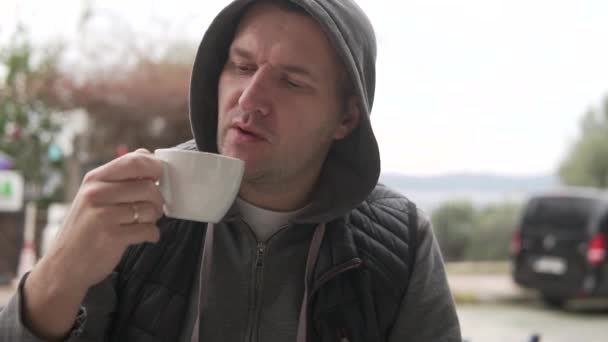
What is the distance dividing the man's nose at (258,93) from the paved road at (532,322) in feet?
12.8

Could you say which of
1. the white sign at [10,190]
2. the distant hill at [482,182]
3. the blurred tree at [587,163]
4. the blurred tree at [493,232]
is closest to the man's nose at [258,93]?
the distant hill at [482,182]

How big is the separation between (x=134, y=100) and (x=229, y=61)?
534cm

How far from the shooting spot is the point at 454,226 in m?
8.66

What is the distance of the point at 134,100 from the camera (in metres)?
6.41

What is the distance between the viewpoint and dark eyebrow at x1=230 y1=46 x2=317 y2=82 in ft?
4.06

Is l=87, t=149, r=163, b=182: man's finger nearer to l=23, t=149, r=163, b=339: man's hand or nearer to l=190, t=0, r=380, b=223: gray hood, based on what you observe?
l=23, t=149, r=163, b=339: man's hand

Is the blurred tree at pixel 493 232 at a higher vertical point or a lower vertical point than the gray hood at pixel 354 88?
lower

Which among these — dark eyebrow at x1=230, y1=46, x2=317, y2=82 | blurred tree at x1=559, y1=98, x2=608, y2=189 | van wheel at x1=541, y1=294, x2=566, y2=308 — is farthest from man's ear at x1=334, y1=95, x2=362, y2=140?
blurred tree at x1=559, y1=98, x2=608, y2=189

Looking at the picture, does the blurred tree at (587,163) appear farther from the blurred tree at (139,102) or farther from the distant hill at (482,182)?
the blurred tree at (139,102)

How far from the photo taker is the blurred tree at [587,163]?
9859 millimetres

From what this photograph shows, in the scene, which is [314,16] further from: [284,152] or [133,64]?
[133,64]

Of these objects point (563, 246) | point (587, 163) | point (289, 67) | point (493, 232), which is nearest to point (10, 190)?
point (289, 67)

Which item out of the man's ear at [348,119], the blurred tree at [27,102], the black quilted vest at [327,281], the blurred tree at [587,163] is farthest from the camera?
the blurred tree at [587,163]

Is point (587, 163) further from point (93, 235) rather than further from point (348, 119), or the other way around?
point (93, 235)
